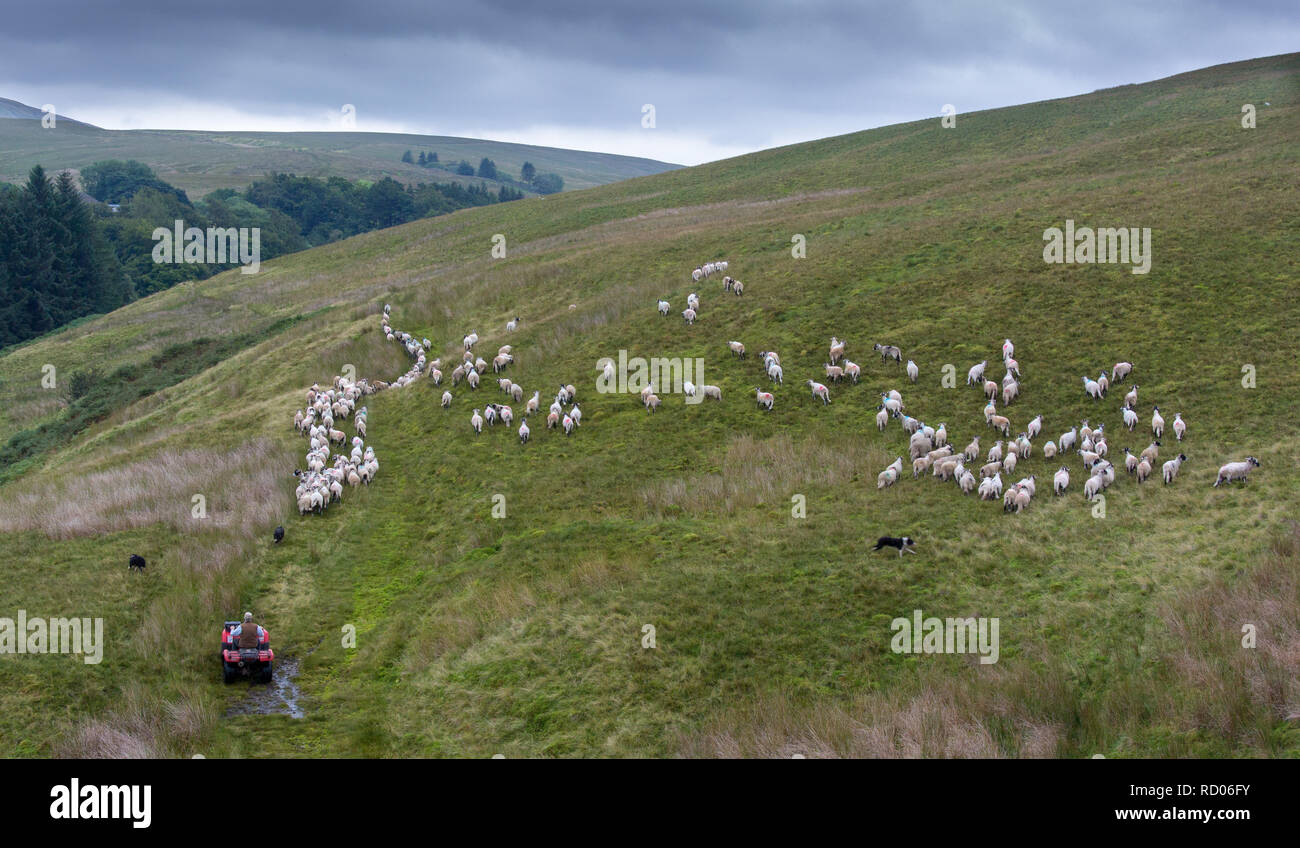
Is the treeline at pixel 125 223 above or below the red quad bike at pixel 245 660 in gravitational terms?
above

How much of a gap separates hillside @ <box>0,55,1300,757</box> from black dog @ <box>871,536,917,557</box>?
0.90 feet

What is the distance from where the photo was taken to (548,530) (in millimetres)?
22250

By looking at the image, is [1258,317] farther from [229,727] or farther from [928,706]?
[229,727]

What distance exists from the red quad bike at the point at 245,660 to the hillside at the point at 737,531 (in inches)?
23.9

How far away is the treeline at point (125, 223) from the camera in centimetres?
8931

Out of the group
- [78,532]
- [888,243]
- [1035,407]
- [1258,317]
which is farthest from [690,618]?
[888,243]

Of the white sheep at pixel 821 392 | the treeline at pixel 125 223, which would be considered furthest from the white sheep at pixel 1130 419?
the treeline at pixel 125 223

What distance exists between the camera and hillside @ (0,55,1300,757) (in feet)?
43.7

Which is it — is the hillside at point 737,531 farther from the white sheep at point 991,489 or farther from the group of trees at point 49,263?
the group of trees at point 49,263

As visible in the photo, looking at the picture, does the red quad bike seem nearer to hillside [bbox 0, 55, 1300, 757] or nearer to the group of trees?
hillside [bbox 0, 55, 1300, 757]

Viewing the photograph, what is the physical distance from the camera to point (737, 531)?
67.2 feet

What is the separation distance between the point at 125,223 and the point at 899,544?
438ft

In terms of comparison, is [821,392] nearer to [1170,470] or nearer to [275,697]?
[1170,470]

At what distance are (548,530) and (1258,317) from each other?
Result: 81.9 feet
